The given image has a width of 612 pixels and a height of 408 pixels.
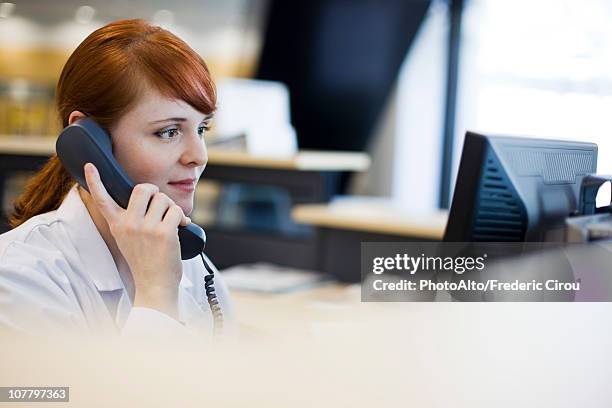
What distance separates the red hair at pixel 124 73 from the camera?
0.80m

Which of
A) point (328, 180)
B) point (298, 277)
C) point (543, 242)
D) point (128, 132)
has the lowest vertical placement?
point (298, 277)

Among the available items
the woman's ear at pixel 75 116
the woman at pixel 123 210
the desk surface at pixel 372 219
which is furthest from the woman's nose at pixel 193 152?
the desk surface at pixel 372 219

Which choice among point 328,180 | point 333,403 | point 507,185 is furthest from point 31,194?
point 328,180

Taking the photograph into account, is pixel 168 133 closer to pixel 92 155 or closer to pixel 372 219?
pixel 92 155

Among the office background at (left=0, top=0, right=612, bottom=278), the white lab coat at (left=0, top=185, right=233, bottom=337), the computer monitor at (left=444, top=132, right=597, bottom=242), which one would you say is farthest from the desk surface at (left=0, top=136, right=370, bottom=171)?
the computer monitor at (left=444, top=132, right=597, bottom=242)

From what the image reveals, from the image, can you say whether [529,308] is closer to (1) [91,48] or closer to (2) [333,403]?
(2) [333,403]

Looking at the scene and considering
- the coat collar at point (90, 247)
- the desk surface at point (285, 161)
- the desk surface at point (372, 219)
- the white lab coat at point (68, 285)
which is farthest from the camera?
the desk surface at point (285, 161)

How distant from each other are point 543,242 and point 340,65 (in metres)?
4.16

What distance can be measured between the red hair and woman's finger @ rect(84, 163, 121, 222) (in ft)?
0.18

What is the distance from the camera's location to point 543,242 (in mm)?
793

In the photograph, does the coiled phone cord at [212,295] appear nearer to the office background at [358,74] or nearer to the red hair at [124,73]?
the red hair at [124,73]

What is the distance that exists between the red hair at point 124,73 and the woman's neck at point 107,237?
0.31 feet

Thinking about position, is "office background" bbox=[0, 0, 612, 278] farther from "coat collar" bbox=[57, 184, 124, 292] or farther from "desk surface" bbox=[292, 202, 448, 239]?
"coat collar" bbox=[57, 184, 124, 292]

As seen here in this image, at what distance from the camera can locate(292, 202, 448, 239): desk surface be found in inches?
70.6
